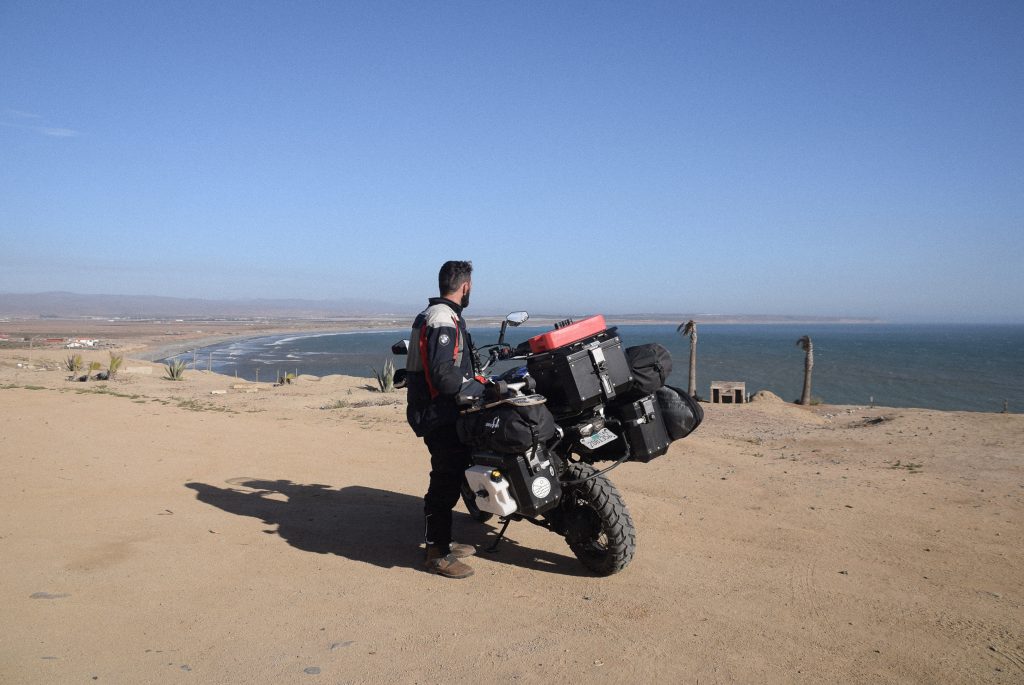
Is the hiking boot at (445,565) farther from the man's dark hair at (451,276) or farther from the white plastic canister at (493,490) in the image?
the man's dark hair at (451,276)

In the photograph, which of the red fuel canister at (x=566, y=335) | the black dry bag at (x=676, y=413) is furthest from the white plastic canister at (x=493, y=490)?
the black dry bag at (x=676, y=413)

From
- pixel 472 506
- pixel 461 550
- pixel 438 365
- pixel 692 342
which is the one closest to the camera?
pixel 438 365

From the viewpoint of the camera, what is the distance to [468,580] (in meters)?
4.80

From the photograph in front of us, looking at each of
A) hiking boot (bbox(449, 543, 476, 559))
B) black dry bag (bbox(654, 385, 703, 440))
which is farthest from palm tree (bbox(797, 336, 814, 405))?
hiking boot (bbox(449, 543, 476, 559))

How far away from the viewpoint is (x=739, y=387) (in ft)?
75.1

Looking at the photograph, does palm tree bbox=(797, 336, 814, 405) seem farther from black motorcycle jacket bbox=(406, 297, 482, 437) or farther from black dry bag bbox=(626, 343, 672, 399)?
black motorcycle jacket bbox=(406, 297, 482, 437)

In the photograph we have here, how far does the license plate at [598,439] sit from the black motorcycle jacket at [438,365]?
869 millimetres

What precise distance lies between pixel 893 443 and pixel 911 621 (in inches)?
340

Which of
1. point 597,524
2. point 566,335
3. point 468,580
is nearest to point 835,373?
point 597,524

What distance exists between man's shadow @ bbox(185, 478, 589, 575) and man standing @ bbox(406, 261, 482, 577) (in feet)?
0.96

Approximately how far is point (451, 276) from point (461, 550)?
1.99 metres

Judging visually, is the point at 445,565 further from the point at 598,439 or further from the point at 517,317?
the point at 517,317

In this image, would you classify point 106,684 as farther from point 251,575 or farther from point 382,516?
point 382,516

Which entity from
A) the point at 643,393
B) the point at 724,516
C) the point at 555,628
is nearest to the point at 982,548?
the point at 724,516
